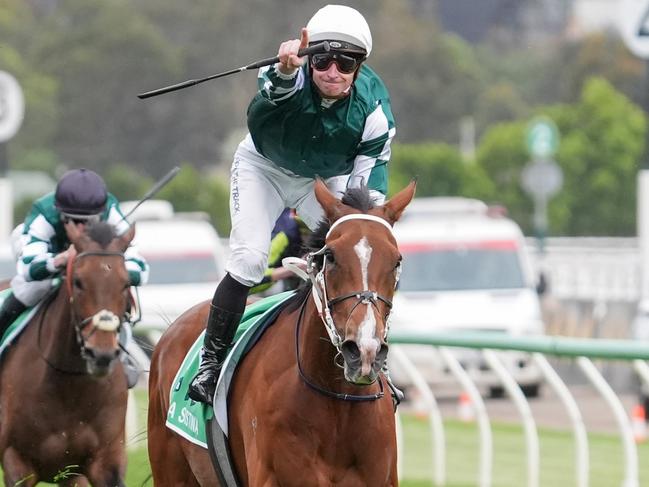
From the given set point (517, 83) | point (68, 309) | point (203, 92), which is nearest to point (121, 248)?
point (68, 309)

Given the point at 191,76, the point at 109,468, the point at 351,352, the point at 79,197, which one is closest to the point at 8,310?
the point at 79,197

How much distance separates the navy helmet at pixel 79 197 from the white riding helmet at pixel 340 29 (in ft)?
9.33

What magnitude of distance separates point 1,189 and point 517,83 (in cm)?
5676

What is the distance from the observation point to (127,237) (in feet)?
25.3

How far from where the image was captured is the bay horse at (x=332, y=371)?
4852 millimetres

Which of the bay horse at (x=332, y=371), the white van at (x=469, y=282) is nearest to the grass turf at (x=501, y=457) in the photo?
the white van at (x=469, y=282)

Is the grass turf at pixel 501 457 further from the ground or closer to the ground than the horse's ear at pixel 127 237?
closer to the ground

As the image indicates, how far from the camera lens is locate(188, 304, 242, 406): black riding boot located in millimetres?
5871

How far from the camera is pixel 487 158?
151 feet

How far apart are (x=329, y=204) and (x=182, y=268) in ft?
39.6

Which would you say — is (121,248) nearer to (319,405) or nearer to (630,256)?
(319,405)

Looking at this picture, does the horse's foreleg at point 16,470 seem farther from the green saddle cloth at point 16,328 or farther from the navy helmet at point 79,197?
the navy helmet at point 79,197

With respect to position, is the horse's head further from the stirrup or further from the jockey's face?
the jockey's face

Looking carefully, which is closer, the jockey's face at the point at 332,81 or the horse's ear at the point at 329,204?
the horse's ear at the point at 329,204
